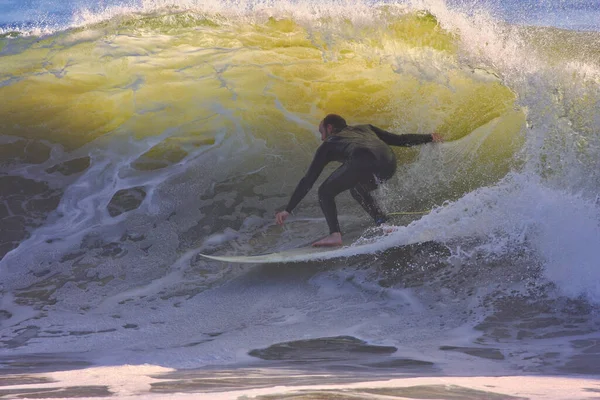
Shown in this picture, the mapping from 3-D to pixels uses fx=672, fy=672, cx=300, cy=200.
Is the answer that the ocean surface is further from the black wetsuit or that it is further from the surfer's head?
the surfer's head

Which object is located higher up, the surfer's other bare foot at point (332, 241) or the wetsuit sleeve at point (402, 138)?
the wetsuit sleeve at point (402, 138)

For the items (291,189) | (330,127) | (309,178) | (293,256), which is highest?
(330,127)

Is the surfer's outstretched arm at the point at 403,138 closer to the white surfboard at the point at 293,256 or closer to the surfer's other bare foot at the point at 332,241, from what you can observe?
the surfer's other bare foot at the point at 332,241

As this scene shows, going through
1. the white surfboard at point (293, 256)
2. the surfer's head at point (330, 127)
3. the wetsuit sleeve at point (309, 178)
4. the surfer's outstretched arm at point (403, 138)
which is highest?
the surfer's head at point (330, 127)

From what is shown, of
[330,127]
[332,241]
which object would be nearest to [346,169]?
[330,127]

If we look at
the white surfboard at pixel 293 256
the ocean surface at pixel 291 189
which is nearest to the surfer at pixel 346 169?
the white surfboard at pixel 293 256

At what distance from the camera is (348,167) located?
5398mm

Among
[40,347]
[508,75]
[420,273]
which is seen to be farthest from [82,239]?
[508,75]

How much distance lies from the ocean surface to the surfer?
0.96 ft

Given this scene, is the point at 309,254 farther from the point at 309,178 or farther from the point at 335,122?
the point at 335,122

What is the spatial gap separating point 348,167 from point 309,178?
34 cm

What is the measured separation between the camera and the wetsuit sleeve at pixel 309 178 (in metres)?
5.31

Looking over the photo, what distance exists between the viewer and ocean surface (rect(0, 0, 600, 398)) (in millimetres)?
3975

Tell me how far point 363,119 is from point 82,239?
134 inches
